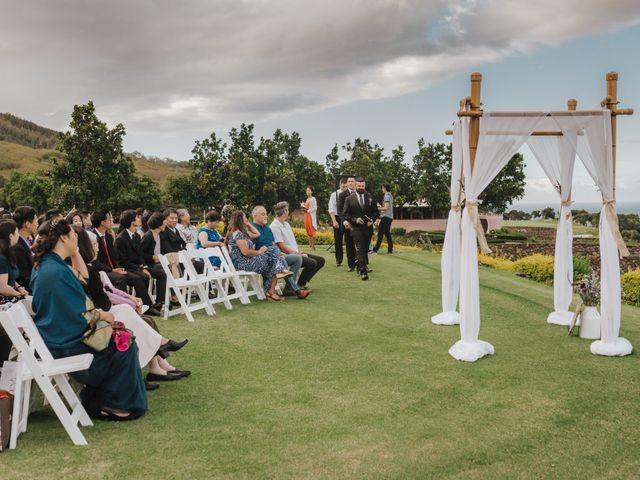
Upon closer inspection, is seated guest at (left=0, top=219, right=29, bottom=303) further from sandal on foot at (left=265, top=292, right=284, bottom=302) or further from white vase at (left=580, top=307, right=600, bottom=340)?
white vase at (left=580, top=307, right=600, bottom=340)

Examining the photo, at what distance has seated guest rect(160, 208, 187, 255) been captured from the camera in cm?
1089

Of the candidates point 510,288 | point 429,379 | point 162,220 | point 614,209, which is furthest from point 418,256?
point 429,379

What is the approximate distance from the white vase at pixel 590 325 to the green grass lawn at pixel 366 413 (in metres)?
0.29

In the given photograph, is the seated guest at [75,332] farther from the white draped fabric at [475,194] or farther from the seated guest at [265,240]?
the seated guest at [265,240]

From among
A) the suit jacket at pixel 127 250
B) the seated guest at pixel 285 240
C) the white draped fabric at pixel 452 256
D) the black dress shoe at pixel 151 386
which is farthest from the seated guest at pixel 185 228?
the black dress shoe at pixel 151 386

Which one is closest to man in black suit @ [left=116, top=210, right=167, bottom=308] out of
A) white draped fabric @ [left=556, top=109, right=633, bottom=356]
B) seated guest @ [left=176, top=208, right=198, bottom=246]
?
seated guest @ [left=176, top=208, right=198, bottom=246]

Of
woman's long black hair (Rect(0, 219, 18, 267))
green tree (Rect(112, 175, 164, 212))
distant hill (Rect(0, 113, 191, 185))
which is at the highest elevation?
distant hill (Rect(0, 113, 191, 185))

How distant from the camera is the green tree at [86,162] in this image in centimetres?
4053

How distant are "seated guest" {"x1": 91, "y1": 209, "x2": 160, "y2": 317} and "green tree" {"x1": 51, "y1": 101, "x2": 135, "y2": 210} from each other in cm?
3311

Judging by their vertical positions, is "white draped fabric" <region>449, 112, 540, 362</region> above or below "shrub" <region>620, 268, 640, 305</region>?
above

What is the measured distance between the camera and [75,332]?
5.05 metres

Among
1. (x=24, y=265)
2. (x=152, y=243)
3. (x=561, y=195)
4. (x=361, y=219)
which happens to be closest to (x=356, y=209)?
(x=361, y=219)

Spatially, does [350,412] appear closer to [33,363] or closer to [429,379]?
[429,379]

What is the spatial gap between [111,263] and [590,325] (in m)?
7.01
